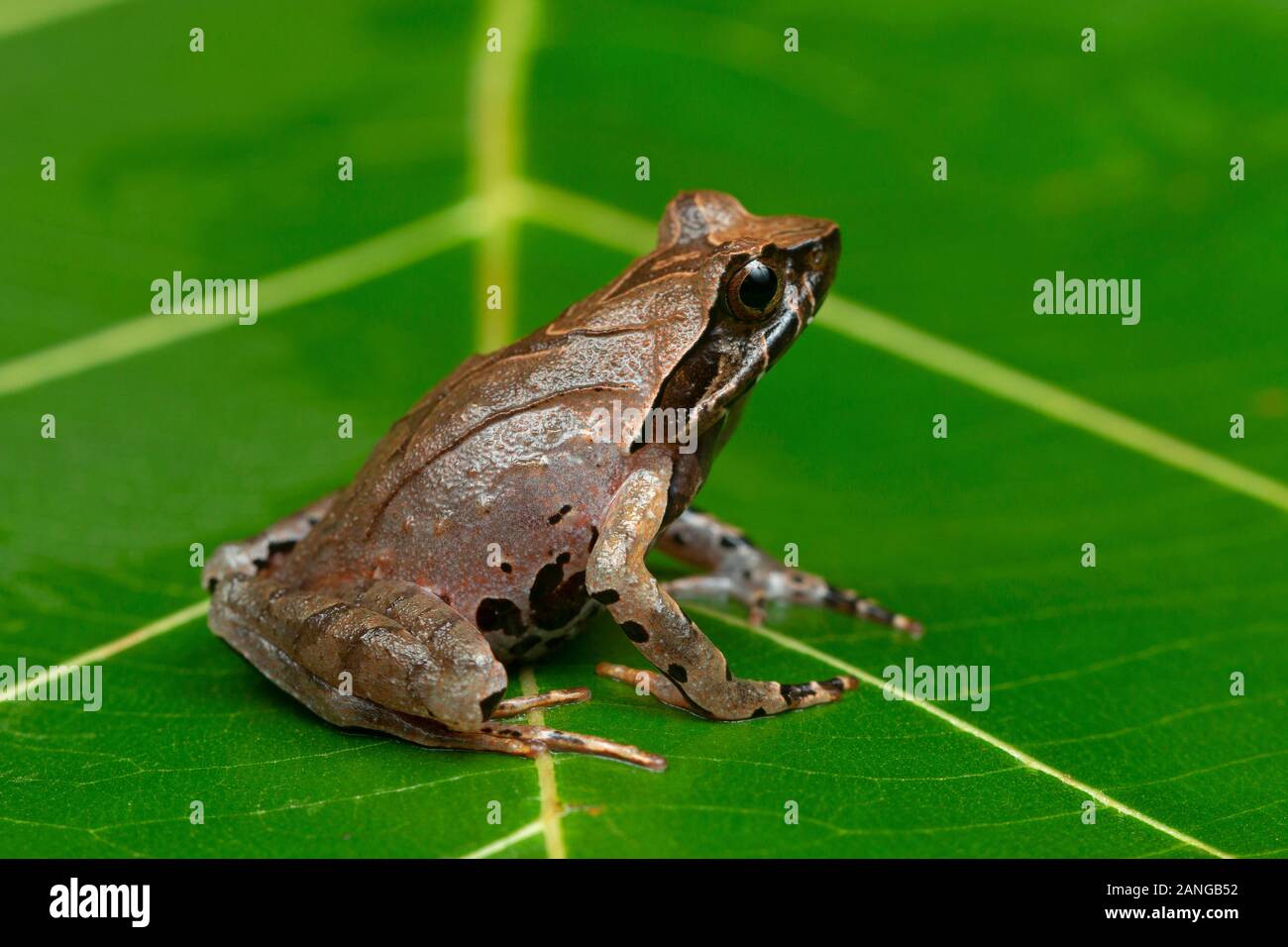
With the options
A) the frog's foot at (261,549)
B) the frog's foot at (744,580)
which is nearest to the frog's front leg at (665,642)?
the frog's foot at (744,580)

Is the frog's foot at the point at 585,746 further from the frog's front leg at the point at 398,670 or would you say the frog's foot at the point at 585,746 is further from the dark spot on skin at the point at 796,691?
the dark spot on skin at the point at 796,691

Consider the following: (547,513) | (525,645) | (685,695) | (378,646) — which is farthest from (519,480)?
(685,695)

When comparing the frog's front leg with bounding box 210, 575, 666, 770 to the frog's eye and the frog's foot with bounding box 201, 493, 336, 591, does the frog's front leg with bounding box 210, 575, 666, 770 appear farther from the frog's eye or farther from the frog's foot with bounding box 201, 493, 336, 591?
the frog's eye

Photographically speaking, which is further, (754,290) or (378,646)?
(754,290)

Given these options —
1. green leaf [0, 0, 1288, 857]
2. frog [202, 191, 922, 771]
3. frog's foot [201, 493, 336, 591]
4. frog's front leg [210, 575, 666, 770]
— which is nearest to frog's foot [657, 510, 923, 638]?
green leaf [0, 0, 1288, 857]

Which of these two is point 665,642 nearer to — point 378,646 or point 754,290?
point 378,646
